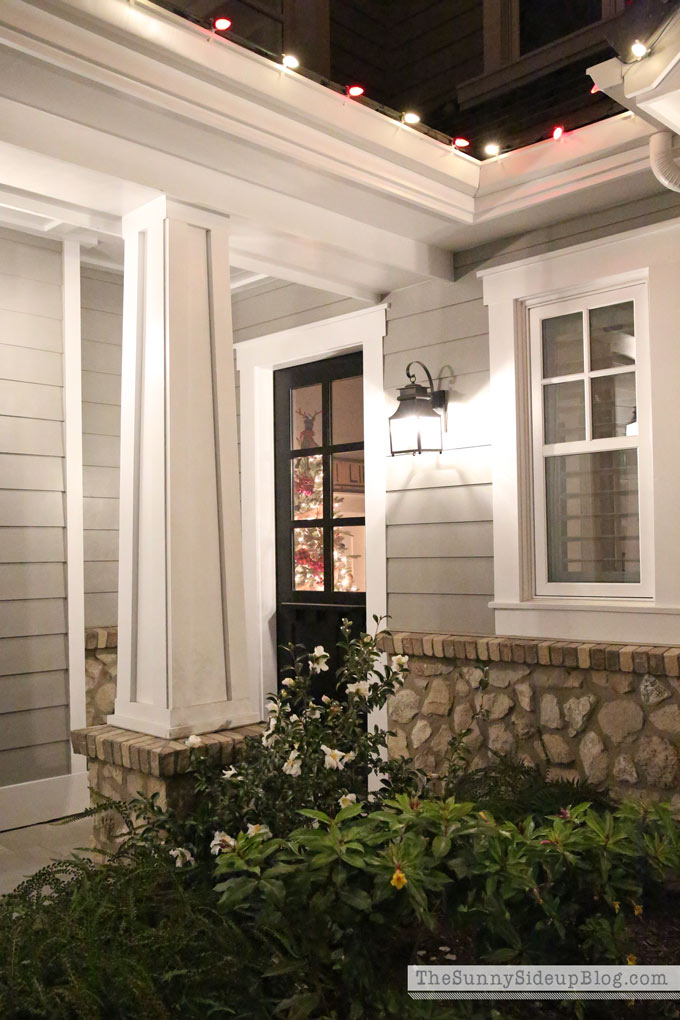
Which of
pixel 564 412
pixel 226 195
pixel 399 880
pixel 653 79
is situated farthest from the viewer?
pixel 564 412

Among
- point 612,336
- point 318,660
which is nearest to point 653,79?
point 612,336

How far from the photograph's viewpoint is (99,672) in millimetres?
4586

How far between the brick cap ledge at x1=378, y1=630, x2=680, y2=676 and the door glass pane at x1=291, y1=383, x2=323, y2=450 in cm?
131

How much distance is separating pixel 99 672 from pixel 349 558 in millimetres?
1431

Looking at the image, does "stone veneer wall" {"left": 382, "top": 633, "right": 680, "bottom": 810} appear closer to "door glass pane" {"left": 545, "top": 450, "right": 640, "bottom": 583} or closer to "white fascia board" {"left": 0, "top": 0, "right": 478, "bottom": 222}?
"door glass pane" {"left": 545, "top": 450, "right": 640, "bottom": 583}

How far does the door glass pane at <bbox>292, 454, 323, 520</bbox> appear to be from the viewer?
4.97 m

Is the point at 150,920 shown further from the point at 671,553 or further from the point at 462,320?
the point at 462,320

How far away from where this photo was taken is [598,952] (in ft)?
6.63

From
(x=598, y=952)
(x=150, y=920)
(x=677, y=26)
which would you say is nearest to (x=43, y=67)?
(x=677, y=26)

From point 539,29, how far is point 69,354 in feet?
8.79

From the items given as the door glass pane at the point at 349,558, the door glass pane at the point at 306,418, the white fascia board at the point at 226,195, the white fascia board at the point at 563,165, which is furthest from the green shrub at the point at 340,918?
the door glass pane at the point at 306,418

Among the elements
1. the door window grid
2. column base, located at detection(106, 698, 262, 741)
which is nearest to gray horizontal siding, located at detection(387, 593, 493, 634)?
the door window grid

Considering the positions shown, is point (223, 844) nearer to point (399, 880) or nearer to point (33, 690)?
point (399, 880)

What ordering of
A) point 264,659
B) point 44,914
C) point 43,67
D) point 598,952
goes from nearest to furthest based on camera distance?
point 598,952 < point 44,914 < point 43,67 < point 264,659
